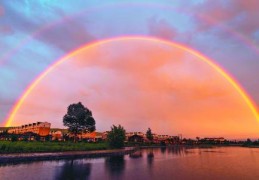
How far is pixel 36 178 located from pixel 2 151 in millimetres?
18293

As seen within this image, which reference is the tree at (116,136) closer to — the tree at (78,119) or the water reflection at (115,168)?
the tree at (78,119)

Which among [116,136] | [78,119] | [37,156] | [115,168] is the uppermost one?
[78,119]

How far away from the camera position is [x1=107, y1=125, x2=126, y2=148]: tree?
218 feet

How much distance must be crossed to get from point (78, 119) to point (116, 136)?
59.9 feet

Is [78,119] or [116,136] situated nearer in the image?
[116,136]

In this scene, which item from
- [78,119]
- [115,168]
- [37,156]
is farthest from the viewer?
[78,119]

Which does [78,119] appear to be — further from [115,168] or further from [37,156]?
[115,168]

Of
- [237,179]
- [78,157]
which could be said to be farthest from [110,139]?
[237,179]

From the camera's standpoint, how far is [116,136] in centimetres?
6638

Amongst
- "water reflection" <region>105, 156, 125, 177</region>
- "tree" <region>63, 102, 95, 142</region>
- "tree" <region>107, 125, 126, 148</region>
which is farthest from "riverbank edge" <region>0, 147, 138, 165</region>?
"tree" <region>63, 102, 95, 142</region>

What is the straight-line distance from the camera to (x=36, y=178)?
80.8 ft

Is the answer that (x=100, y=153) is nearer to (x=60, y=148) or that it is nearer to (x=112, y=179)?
(x=60, y=148)

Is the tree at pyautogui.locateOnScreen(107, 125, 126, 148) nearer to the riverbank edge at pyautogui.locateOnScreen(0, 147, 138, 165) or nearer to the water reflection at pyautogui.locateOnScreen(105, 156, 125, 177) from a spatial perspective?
the riverbank edge at pyautogui.locateOnScreen(0, 147, 138, 165)

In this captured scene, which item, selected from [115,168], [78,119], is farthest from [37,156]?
[78,119]
